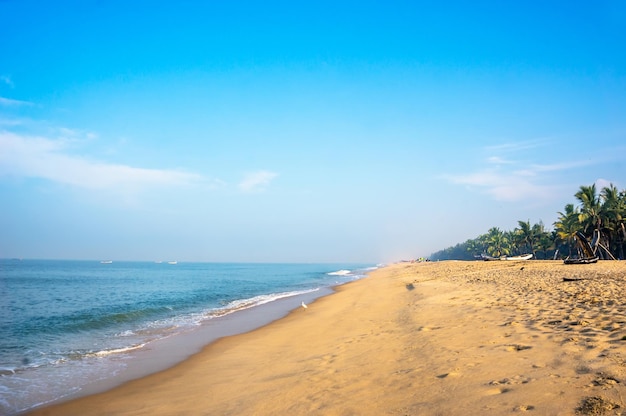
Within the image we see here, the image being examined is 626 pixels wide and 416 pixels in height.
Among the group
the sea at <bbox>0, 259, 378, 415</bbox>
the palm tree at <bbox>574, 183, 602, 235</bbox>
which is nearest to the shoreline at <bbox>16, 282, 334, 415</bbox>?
the sea at <bbox>0, 259, 378, 415</bbox>

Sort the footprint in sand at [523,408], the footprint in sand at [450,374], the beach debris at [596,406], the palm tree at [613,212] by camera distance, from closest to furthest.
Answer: the beach debris at [596,406] → the footprint in sand at [523,408] → the footprint in sand at [450,374] → the palm tree at [613,212]

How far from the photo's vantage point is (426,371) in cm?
673

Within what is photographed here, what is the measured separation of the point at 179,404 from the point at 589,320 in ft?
33.3

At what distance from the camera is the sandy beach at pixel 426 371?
506 centimetres

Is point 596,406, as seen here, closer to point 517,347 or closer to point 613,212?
point 517,347

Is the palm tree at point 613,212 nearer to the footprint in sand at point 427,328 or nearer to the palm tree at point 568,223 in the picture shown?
the palm tree at point 568,223

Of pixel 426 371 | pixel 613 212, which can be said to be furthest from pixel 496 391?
pixel 613 212

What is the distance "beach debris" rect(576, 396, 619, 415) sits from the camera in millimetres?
4117

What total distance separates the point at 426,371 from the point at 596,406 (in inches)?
115

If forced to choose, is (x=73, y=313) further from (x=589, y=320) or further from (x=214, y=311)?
(x=589, y=320)

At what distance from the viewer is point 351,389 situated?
21.4 ft

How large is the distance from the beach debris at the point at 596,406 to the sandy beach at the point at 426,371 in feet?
0.07

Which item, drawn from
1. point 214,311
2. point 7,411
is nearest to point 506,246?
point 214,311

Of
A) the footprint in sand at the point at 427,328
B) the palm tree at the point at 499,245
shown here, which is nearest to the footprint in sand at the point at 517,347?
the footprint in sand at the point at 427,328
